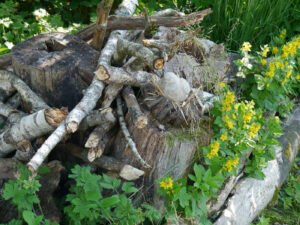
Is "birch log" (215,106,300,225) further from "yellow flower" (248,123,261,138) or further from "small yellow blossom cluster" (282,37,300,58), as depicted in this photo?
"small yellow blossom cluster" (282,37,300,58)

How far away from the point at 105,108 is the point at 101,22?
30.5 inches

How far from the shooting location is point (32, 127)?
3.04 metres

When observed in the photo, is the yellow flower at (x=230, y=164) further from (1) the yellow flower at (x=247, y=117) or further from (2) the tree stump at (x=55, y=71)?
(2) the tree stump at (x=55, y=71)

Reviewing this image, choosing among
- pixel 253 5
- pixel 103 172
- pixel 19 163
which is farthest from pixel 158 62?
pixel 253 5

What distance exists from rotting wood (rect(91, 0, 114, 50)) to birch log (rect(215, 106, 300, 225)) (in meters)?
1.46

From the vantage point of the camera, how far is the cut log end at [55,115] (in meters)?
2.94

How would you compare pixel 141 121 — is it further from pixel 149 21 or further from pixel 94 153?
pixel 149 21

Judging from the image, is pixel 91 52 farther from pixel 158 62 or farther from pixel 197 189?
pixel 197 189

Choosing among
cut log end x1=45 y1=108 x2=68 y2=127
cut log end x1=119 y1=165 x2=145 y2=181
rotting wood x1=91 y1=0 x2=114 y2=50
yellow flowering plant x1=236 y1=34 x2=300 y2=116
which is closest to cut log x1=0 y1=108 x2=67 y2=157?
cut log end x1=45 y1=108 x2=68 y2=127

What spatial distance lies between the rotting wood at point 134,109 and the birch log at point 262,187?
0.94 metres

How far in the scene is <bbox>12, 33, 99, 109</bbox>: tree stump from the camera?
Answer: 129 inches

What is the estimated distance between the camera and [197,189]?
3.14 m

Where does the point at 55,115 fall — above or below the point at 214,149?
above

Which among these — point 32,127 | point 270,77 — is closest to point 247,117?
point 270,77
